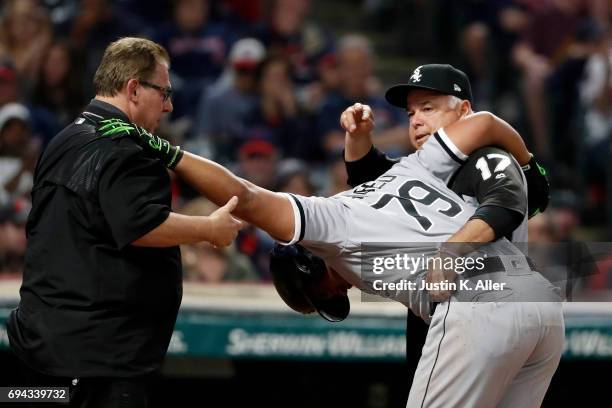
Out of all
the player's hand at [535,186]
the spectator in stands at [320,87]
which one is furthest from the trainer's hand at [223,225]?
the spectator in stands at [320,87]

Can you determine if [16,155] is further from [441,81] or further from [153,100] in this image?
[441,81]

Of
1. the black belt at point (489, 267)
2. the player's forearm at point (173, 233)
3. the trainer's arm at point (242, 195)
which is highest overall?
the trainer's arm at point (242, 195)

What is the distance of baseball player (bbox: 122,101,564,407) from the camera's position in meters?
3.85

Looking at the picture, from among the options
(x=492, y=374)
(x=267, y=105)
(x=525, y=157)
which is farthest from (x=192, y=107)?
(x=492, y=374)

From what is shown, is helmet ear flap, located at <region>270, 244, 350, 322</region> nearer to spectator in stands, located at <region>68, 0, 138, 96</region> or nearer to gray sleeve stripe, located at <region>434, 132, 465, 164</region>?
gray sleeve stripe, located at <region>434, 132, 465, 164</region>

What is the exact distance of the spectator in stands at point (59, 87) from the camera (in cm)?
827

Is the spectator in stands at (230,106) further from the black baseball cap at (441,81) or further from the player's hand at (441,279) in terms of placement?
the player's hand at (441,279)

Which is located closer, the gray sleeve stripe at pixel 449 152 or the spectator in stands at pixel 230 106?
the gray sleeve stripe at pixel 449 152

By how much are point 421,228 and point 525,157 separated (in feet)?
2.11

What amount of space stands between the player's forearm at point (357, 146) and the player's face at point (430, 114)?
235 mm

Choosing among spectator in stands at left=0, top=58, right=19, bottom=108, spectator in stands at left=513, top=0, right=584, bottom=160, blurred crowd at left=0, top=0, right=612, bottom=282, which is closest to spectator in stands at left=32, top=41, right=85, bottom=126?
blurred crowd at left=0, top=0, right=612, bottom=282

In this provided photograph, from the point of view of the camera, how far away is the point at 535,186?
448 centimetres

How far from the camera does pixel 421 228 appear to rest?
13.1 feet

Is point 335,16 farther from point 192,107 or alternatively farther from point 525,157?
point 525,157
